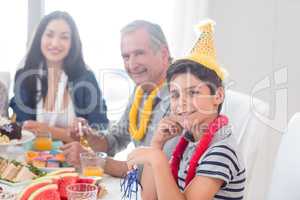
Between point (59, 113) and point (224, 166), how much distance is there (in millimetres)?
1141

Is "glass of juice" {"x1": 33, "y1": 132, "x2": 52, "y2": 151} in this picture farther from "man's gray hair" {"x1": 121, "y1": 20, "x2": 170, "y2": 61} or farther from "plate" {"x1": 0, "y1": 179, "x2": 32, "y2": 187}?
"man's gray hair" {"x1": 121, "y1": 20, "x2": 170, "y2": 61}

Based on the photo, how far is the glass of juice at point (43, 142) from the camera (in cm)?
171

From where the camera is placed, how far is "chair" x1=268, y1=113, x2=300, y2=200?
4.23 ft

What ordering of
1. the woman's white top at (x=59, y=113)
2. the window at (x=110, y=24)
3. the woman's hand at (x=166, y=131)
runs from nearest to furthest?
the woman's hand at (x=166, y=131) < the woman's white top at (x=59, y=113) < the window at (x=110, y=24)

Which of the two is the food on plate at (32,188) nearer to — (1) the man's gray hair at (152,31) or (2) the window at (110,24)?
(1) the man's gray hair at (152,31)

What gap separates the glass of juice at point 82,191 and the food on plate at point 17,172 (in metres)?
0.23

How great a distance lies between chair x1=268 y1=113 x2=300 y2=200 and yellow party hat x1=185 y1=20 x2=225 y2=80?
0.91 ft

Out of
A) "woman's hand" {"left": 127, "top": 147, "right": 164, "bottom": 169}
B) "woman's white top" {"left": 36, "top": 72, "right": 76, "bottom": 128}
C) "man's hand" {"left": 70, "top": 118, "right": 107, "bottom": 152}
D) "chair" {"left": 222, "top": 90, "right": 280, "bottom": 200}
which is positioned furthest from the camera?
"woman's white top" {"left": 36, "top": 72, "right": 76, "bottom": 128}

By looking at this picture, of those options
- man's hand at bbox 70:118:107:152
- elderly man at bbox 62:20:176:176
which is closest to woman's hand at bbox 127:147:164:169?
Answer: elderly man at bbox 62:20:176:176

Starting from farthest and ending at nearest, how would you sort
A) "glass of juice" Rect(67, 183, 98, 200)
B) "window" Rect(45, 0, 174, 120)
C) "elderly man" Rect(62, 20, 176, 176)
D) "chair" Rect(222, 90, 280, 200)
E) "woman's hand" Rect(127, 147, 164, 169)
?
"window" Rect(45, 0, 174, 120)
"elderly man" Rect(62, 20, 176, 176)
"chair" Rect(222, 90, 280, 200)
"woman's hand" Rect(127, 147, 164, 169)
"glass of juice" Rect(67, 183, 98, 200)

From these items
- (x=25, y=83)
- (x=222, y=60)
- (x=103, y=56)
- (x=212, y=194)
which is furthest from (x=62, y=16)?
(x=212, y=194)

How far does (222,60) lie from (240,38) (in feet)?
0.60

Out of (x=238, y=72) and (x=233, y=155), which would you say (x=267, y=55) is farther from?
(x=233, y=155)

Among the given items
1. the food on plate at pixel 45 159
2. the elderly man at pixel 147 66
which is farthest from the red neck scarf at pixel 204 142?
the food on plate at pixel 45 159
